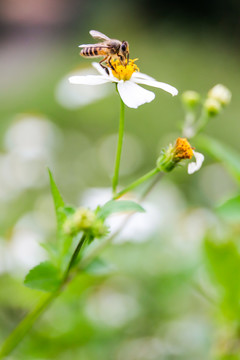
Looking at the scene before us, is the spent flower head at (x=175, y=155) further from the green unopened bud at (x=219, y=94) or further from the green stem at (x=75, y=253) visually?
the green unopened bud at (x=219, y=94)

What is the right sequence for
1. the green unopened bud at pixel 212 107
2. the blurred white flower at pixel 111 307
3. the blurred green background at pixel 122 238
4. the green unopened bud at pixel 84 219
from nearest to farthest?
the green unopened bud at pixel 84 219, the green unopened bud at pixel 212 107, the blurred green background at pixel 122 238, the blurred white flower at pixel 111 307

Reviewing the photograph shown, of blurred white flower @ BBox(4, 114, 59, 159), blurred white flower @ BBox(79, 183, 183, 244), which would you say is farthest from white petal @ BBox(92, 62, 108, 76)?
blurred white flower @ BBox(4, 114, 59, 159)

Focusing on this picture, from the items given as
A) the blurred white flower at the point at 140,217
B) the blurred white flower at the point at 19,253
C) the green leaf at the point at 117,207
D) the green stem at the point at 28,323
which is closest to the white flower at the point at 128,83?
the green leaf at the point at 117,207

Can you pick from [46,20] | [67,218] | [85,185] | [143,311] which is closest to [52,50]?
[46,20]

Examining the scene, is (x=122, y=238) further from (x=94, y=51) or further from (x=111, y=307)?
(x=94, y=51)

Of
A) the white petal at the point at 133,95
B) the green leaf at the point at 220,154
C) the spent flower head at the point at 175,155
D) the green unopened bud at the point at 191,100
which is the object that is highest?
the green unopened bud at the point at 191,100
